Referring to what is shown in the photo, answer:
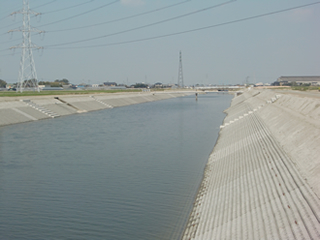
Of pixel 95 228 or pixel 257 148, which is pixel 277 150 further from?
pixel 95 228

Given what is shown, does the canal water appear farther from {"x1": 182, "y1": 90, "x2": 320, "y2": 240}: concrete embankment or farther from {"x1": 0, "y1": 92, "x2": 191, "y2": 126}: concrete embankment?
{"x1": 0, "y1": 92, "x2": 191, "y2": 126}: concrete embankment

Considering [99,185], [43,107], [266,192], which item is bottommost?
[99,185]

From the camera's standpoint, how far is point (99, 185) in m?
12.3

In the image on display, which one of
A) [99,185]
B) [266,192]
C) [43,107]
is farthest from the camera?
[43,107]

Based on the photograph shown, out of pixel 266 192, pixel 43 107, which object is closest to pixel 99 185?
pixel 266 192

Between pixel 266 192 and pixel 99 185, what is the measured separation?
658cm

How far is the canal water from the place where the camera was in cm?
884

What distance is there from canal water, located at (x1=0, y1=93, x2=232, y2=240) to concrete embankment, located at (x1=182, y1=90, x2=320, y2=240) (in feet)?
3.08

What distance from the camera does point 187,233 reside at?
325 inches

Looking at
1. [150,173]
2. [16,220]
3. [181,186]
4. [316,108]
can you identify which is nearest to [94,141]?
[150,173]

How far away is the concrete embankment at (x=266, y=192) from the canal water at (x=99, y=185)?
3.08 feet

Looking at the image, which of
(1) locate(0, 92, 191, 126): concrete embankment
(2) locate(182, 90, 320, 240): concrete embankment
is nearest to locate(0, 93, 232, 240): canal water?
(2) locate(182, 90, 320, 240): concrete embankment

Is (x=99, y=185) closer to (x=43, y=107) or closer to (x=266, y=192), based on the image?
(x=266, y=192)

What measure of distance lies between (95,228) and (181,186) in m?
4.32
